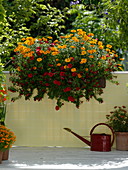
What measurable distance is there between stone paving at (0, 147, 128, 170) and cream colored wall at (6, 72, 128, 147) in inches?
7.7

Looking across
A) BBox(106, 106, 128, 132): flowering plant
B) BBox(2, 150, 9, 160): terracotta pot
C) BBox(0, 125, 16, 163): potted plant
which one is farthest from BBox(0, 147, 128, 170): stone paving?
BBox(106, 106, 128, 132): flowering plant

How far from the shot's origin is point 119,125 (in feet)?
16.4

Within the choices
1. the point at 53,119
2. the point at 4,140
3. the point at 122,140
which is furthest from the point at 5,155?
the point at 122,140

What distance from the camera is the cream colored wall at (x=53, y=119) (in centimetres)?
525

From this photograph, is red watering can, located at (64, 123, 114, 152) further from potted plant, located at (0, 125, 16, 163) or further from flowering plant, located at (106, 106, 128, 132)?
potted plant, located at (0, 125, 16, 163)

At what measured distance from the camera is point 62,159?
419cm

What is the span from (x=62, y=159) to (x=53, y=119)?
1.14 metres

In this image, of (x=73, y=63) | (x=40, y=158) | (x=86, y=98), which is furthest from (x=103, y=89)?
(x=40, y=158)

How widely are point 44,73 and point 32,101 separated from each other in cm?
66

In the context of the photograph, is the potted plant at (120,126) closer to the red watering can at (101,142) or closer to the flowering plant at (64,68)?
the red watering can at (101,142)

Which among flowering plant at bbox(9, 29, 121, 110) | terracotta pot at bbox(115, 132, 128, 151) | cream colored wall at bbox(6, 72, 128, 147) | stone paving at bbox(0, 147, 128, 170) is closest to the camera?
stone paving at bbox(0, 147, 128, 170)

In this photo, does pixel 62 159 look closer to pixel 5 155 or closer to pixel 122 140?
pixel 5 155

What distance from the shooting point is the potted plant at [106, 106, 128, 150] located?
4973 millimetres

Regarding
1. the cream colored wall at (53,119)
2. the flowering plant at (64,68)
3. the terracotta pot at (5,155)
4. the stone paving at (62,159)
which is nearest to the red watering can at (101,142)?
the stone paving at (62,159)
